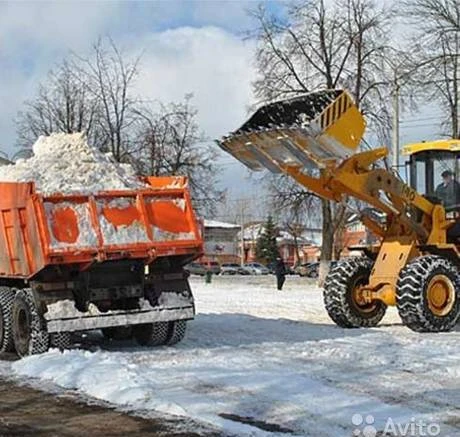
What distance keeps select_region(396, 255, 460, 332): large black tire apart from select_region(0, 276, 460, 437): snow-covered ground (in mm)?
289

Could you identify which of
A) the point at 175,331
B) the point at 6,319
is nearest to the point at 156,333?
the point at 175,331

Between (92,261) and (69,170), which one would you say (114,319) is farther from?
(69,170)

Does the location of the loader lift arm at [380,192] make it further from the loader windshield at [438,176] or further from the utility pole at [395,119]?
the utility pole at [395,119]

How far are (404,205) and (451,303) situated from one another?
1768 millimetres

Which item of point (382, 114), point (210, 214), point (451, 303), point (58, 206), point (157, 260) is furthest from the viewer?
point (210, 214)

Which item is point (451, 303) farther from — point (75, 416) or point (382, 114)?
point (382, 114)

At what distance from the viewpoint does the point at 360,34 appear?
33.8 metres

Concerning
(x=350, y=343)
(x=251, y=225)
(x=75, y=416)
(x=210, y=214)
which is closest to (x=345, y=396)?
(x=75, y=416)

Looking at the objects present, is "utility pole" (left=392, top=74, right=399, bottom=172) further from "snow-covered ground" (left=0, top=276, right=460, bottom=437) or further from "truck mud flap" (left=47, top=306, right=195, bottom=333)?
A: "truck mud flap" (left=47, top=306, right=195, bottom=333)

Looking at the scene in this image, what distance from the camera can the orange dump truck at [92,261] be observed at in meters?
11.8

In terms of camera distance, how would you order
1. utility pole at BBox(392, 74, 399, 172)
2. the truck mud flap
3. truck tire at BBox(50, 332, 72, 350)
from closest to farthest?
the truck mud flap, truck tire at BBox(50, 332, 72, 350), utility pole at BBox(392, 74, 399, 172)

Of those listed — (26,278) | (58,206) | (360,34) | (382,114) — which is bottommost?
(26,278)

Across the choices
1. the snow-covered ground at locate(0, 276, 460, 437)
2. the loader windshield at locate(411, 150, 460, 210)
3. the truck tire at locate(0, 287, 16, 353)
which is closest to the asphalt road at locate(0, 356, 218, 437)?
the snow-covered ground at locate(0, 276, 460, 437)

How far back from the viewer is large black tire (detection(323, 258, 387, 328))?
607 inches
